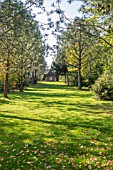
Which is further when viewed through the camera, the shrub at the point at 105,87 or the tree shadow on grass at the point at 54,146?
the shrub at the point at 105,87

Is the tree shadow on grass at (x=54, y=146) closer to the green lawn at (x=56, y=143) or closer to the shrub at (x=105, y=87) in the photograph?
the green lawn at (x=56, y=143)

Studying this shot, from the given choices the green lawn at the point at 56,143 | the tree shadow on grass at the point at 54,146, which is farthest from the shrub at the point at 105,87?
the tree shadow on grass at the point at 54,146

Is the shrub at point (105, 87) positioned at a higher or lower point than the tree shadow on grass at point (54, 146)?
higher

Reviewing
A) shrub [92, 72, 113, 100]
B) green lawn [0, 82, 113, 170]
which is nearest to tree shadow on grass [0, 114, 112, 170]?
green lawn [0, 82, 113, 170]

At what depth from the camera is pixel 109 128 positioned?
12.7m

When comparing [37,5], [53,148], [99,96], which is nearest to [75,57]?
[99,96]

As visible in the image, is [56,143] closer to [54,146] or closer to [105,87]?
[54,146]

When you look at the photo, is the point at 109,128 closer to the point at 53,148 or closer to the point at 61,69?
the point at 53,148

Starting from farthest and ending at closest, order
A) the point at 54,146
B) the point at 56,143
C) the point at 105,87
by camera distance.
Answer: the point at 105,87 → the point at 56,143 → the point at 54,146

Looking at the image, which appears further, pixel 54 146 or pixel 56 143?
pixel 56 143

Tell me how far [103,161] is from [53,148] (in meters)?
2.09

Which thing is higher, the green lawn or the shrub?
the shrub

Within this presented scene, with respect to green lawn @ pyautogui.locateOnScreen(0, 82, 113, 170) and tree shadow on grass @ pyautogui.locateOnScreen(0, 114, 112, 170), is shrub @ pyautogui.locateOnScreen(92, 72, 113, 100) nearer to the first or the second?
green lawn @ pyautogui.locateOnScreen(0, 82, 113, 170)

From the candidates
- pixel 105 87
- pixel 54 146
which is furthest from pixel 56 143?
pixel 105 87
